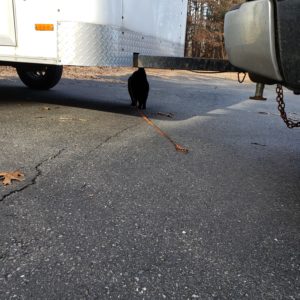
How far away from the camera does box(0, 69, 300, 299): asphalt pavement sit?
4.97ft

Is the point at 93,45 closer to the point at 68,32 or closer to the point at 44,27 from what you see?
the point at 68,32

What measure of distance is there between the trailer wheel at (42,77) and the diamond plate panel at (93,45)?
303 centimetres

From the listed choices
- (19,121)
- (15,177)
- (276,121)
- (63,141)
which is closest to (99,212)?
(15,177)

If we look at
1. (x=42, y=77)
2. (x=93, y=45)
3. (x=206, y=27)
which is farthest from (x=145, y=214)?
(x=206, y=27)

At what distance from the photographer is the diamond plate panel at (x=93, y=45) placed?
379 centimetres

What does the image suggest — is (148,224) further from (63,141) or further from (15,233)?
(63,141)

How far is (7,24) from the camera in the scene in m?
4.00

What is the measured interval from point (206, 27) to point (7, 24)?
32.8m

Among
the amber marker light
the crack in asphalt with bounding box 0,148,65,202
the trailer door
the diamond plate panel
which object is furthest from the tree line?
the crack in asphalt with bounding box 0,148,65,202

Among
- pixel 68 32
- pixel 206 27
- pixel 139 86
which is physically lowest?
pixel 139 86

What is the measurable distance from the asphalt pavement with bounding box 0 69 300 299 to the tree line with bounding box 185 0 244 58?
3033 centimetres

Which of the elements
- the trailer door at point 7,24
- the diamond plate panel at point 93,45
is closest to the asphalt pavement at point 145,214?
the diamond plate panel at point 93,45

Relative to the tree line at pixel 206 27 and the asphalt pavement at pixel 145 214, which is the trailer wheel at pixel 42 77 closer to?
the asphalt pavement at pixel 145 214

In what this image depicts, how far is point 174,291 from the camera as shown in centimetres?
146
